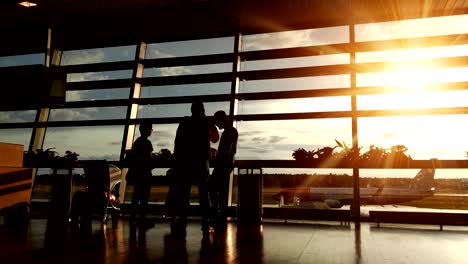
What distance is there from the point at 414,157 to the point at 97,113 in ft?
17.3

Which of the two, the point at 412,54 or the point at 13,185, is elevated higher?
the point at 412,54

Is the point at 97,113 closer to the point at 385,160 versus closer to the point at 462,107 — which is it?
the point at 385,160

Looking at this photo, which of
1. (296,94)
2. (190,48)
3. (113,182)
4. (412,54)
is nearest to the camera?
(113,182)

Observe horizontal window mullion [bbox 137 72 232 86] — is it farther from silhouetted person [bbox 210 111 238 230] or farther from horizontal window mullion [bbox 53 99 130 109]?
silhouetted person [bbox 210 111 238 230]

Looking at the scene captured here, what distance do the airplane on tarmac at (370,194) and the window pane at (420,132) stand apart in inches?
477

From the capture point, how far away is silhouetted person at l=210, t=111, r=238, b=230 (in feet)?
13.9

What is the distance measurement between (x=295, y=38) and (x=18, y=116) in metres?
5.45

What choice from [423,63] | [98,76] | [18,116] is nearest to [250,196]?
[423,63]

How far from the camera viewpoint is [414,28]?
6031mm

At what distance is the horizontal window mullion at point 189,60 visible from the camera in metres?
6.65

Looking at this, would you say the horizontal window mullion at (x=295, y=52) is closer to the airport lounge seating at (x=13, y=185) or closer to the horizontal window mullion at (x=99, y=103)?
the horizontal window mullion at (x=99, y=103)

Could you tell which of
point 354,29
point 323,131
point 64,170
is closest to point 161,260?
point 64,170

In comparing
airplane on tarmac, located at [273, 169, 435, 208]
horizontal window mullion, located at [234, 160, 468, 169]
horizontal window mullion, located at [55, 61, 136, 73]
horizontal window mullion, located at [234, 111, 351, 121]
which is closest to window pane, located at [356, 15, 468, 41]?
horizontal window mullion, located at [234, 111, 351, 121]

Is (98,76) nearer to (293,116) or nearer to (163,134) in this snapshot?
(163,134)
